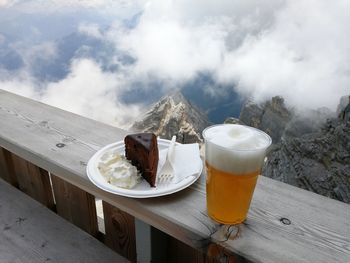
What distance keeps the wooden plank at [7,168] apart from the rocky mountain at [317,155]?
1196cm

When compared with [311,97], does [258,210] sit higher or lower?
higher

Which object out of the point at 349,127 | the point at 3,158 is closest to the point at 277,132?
the point at 349,127

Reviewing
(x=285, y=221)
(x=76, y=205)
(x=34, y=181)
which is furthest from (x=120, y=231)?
(x=285, y=221)

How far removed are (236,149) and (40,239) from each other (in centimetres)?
78

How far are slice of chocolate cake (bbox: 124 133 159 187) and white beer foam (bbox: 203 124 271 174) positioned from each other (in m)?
0.18

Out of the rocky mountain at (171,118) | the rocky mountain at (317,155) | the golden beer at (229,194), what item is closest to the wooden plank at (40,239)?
the golden beer at (229,194)

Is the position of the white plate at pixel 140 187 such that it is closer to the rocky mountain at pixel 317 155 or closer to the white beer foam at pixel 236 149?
the white beer foam at pixel 236 149

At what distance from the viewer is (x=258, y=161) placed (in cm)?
54

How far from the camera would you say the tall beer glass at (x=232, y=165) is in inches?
21.0

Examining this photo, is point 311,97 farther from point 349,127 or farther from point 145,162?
point 145,162

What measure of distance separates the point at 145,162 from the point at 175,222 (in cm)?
15

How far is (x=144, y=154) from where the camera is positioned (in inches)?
28.2

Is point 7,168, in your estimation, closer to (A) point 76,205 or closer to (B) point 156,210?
(A) point 76,205

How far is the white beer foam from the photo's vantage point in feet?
1.73
